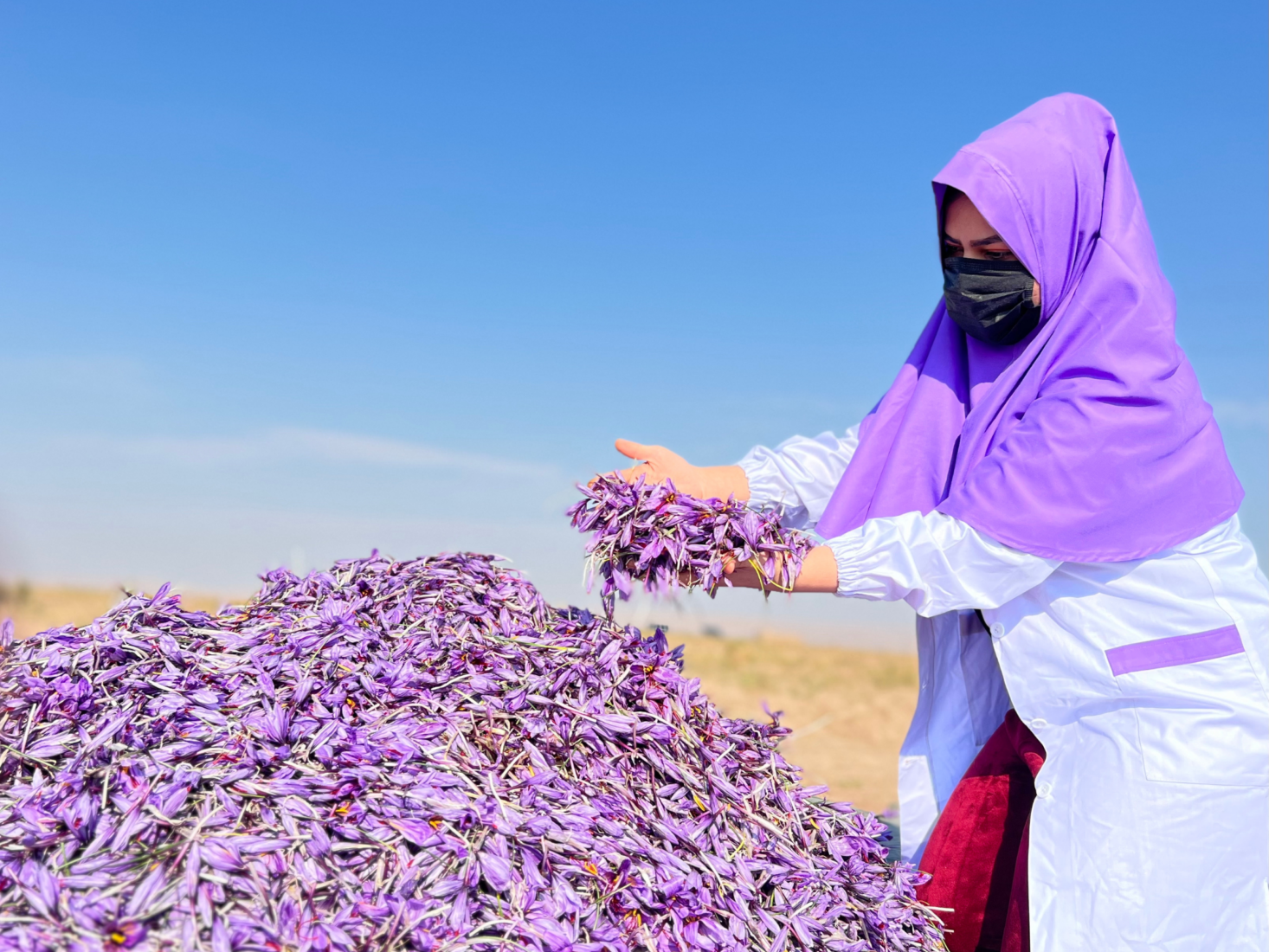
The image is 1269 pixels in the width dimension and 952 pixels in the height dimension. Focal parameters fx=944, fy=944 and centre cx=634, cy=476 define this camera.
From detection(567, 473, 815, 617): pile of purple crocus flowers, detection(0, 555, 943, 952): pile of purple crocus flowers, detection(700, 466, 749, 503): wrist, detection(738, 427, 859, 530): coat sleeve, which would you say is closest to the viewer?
detection(0, 555, 943, 952): pile of purple crocus flowers

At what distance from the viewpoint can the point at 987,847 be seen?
11.1 ft

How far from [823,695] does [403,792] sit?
528 inches

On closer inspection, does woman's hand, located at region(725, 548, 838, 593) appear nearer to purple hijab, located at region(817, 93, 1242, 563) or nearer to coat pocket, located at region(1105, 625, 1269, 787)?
purple hijab, located at region(817, 93, 1242, 563)

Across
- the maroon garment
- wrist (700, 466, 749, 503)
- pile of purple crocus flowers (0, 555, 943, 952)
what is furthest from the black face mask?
pile of purple crocus flowers (0, 555, 943, 952)

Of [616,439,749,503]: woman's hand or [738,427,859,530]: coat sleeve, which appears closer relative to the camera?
[616,439,749,503]: woman's hand

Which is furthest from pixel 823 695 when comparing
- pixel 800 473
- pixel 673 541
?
pixel 673 541

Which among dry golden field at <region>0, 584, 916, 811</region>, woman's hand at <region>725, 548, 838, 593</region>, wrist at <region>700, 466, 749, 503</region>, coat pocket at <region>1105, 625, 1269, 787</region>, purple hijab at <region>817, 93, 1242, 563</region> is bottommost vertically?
dry golden field at <region>0, 584, 916, 811</region>

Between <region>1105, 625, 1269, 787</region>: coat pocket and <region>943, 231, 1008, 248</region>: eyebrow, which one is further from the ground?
<region>943, 231, 1008, 248</region>: eyebrow

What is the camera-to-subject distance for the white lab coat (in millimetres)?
2977

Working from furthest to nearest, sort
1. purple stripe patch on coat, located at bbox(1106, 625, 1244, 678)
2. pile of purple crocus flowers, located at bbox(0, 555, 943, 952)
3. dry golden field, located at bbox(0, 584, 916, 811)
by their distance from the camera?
dry golden field, located at bbox(0, 584, 916, 811), purple stripe patch on coat, located at bbox(1106, 625, 1244, 678), pile of purple crocus flowers, located at bbox(0, 555, 943, 952)

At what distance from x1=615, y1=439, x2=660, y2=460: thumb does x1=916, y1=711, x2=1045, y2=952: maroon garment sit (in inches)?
66.4

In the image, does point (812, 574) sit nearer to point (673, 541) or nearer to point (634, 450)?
point (673, 541)

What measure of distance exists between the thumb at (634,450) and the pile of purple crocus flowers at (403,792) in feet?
1.88

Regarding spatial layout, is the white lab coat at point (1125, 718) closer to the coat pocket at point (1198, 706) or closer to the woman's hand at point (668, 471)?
the coat pocket at point (1198, 706)
